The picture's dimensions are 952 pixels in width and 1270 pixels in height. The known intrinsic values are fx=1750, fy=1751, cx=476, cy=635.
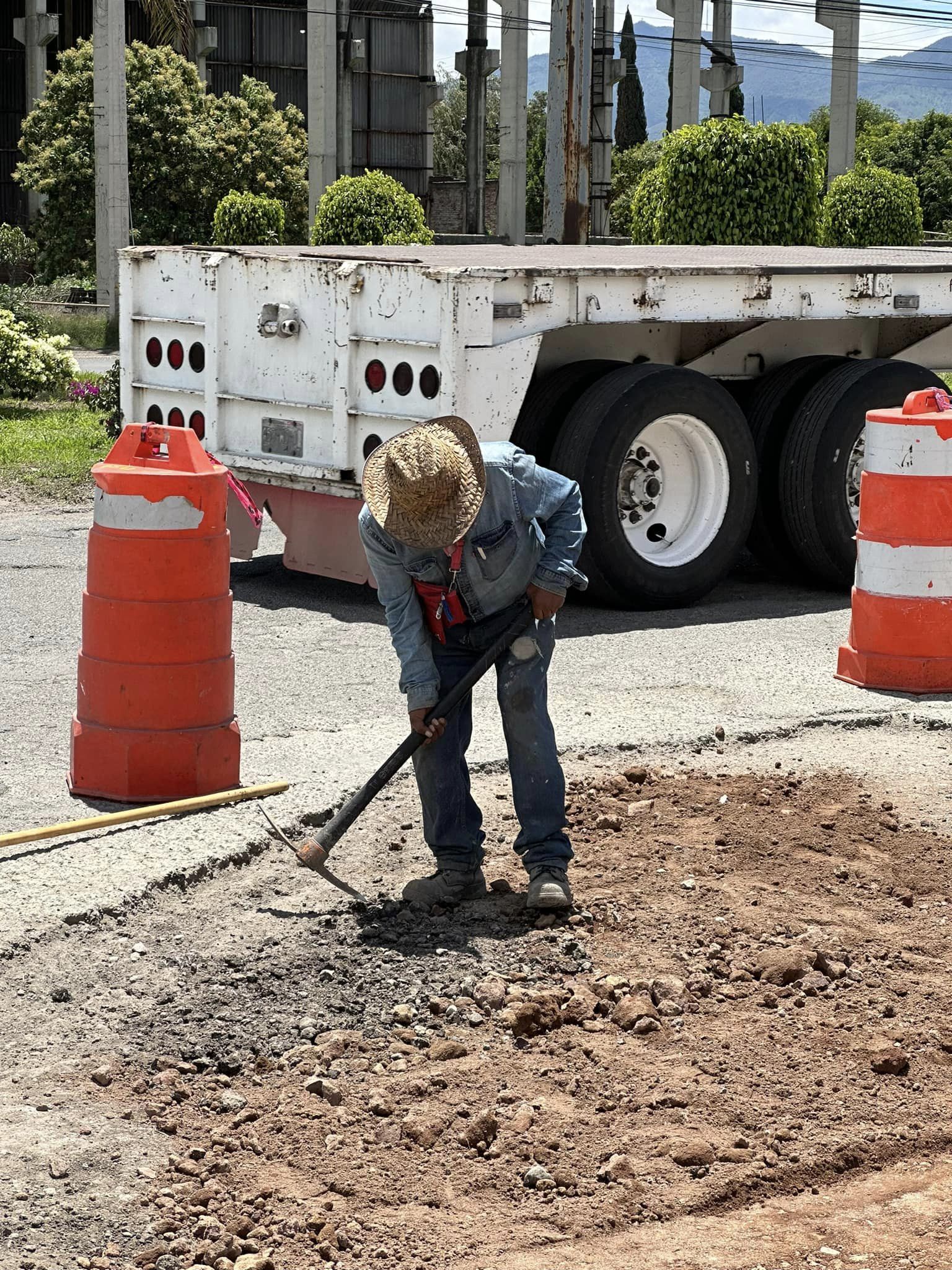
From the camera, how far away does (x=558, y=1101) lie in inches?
150

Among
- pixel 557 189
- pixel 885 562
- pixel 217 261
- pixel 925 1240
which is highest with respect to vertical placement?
pixel 557 189

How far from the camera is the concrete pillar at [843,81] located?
33.5 meters

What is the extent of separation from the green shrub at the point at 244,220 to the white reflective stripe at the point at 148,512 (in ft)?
64.1

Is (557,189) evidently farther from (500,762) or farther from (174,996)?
(174,996)

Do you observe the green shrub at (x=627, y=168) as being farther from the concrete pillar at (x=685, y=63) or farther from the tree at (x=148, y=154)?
the tree at (x=148, y=154)

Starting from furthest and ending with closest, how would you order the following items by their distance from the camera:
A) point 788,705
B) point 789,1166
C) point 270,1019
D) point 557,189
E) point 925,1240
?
point 557,189 < point 788,705 < point 270,1019 < point 789,1166 < point 925,1240

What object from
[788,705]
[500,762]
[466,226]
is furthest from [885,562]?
[466,226]

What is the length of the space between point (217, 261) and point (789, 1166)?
6.60m

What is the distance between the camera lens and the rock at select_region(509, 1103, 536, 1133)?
3660mm

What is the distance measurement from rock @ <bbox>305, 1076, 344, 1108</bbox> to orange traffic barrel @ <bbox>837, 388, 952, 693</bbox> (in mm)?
4098

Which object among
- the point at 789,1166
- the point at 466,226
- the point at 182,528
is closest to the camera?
the point at 789,1166

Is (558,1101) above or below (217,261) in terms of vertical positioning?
below

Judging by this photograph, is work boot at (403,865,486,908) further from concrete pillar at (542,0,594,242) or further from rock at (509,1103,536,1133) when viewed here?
concrete pillar at (542,0,594,242)

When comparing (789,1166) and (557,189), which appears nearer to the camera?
(789,1166)
